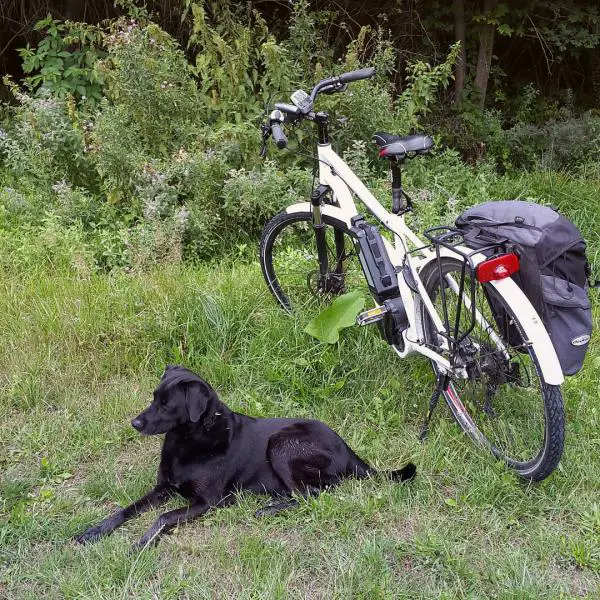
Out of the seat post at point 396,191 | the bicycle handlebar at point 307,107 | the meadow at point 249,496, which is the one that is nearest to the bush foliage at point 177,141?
the meadow at point 249,496

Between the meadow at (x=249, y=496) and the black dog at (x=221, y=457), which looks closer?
the meadow at (x=249, y=496)

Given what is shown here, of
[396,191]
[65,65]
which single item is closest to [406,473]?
[396,191]

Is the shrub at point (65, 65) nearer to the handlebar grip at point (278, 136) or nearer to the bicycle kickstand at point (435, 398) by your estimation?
the handlebar grip at point (278, 136)

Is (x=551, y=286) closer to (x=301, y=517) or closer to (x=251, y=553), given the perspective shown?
(x=301, y=517)

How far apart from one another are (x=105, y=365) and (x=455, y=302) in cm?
196

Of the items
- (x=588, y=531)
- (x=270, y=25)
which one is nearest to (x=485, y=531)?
(x=588, y=531)

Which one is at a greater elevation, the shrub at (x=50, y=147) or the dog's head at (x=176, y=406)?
the shrub at (x=50, y=147)

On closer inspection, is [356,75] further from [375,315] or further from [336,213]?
[375,315]

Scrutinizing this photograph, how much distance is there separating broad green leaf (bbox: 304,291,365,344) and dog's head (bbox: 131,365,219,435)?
96 centimetres

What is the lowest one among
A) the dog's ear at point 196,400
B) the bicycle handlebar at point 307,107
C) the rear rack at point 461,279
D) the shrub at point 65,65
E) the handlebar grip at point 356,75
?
the dog's ear at point 196,400

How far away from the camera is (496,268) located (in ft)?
8.72

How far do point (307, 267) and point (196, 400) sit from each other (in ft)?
5.21

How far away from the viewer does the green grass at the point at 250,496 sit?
100 inches

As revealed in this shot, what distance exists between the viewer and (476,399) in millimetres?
3217
